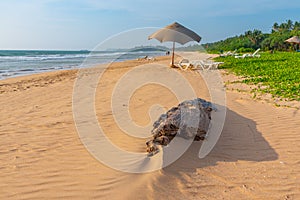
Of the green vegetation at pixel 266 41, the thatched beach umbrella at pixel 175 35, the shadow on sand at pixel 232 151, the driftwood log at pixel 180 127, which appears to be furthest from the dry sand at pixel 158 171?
the green vegetation at pixel 266 41

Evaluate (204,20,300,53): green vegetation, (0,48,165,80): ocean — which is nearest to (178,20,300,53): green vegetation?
(204,20,300,53): green vegetation

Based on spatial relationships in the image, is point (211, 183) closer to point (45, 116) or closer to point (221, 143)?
point (221, 143)

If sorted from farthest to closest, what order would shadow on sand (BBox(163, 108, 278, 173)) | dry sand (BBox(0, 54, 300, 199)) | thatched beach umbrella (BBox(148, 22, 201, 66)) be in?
thatched beach umbrella (BBox(148, 22, 201, 66))
shadow on sand (BBox(163, 108, 278, 173))
dry sand (BBox(0, 54, 300, 199))

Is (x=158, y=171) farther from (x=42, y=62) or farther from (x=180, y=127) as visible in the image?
(x=42, y=62)

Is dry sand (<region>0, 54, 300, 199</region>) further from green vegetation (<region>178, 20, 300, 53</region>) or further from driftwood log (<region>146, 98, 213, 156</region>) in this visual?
green vegetation (<region>178, 20, 300, 53</region>)

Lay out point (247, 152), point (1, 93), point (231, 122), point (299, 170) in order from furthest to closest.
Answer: point (1, 93)
point (231, 122)
point (247, 152)
point (299, 170)

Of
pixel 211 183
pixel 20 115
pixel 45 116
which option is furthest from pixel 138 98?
pixel 211 183

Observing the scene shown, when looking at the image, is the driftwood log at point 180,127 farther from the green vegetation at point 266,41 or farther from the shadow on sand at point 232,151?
the green vegetation at point 266,41

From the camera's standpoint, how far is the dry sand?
2.78 m

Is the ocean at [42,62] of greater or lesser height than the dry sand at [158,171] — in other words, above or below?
above

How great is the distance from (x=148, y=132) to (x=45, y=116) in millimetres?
2693

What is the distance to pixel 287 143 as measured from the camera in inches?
159

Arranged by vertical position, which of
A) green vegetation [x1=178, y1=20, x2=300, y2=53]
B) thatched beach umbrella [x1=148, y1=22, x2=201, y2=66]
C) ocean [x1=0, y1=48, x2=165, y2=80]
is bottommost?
ocean [x1=0, y1=48, x2=165, y2=80]

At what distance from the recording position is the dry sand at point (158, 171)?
9.11 feet
